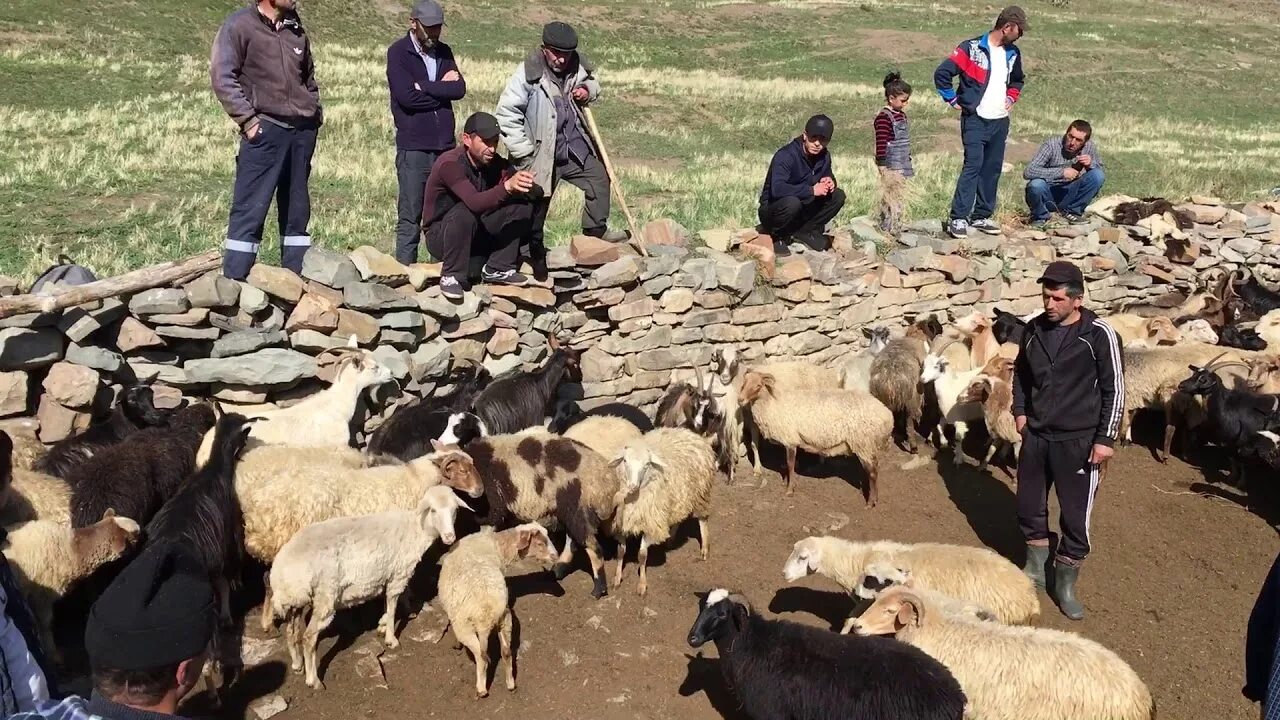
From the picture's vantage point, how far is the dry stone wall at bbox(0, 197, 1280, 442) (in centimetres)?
690

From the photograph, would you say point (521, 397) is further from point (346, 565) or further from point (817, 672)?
point (817, 672)

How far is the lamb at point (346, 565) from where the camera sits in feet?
17.9

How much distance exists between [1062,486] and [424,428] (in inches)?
185

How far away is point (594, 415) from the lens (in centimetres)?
837

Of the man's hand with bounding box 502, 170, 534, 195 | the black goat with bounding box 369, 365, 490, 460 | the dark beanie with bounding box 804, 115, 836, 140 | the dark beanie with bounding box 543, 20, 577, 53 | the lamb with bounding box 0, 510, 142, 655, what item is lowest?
the black goat with bounding box 369, 365, 490, 460

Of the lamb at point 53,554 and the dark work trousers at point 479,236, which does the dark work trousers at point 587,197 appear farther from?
the lamb at point 53,554

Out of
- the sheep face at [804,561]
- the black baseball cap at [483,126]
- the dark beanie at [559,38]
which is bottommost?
the sheep face at [804,561]

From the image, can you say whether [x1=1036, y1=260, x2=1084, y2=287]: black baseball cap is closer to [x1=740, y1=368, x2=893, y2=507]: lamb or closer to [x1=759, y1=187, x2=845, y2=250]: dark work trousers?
[x1=740, y1=368, x2=893, y2=507]: lamb

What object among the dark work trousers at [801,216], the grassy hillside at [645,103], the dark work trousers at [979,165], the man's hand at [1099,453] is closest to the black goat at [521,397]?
the grassy hillside at [645,103]

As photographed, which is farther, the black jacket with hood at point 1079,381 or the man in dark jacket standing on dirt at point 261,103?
the man in dark jacket standing on dirt at point 261,103

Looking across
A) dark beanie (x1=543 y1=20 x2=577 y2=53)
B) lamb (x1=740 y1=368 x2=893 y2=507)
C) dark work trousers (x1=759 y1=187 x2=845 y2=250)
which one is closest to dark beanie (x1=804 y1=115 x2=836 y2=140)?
dark work trousers (x1=759 y1=187 x2=845 y2=250)

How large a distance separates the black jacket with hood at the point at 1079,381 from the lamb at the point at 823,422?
6.18ft

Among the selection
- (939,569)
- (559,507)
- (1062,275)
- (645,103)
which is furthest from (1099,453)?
(645,103)

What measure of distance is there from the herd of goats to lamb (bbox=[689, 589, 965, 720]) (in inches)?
0.5
